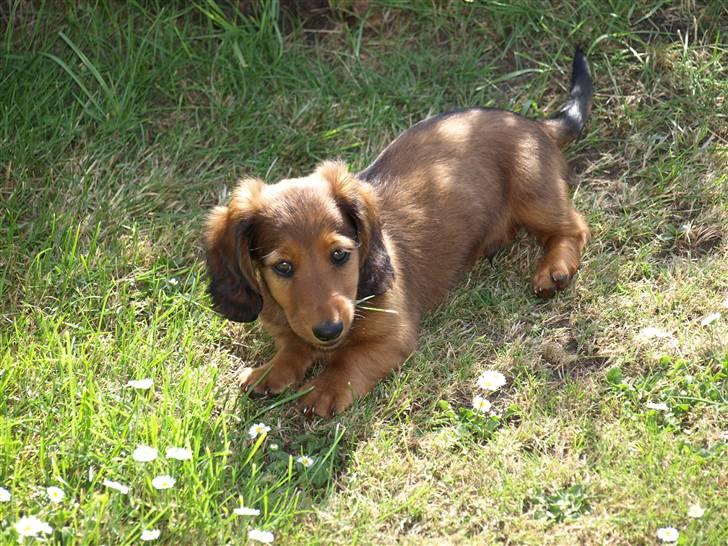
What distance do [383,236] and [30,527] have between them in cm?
160

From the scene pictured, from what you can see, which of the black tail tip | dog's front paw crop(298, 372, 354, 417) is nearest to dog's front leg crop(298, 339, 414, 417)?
dog's front paw crop(298, 372, 354, 417)

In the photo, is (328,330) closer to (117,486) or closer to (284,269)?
(284,269)

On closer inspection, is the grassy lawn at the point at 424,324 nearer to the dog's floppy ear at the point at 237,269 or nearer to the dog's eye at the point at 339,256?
the dog's floppy ear at the point at 237,269

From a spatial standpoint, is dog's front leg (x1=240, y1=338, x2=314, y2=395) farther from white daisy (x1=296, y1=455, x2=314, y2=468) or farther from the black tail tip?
the black tail tip

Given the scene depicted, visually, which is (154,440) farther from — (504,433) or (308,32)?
(308,32)

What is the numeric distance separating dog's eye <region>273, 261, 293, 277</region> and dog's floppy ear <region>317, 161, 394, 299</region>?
0.89 feet

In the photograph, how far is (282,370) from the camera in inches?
137

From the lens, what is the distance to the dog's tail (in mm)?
4305

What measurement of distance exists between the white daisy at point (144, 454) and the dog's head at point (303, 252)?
61cm

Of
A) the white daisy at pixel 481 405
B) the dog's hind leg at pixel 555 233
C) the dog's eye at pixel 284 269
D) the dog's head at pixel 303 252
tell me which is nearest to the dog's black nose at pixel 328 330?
the dog's head at pixel 303 252

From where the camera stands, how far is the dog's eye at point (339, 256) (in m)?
3.29

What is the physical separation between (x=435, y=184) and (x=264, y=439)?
123 centimetres

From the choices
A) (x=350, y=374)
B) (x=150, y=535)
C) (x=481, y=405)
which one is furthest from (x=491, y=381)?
(x=150, y=535)

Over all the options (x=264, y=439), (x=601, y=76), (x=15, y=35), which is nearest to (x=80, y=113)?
(x=15, y=35)
